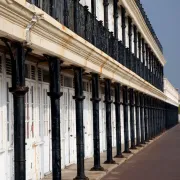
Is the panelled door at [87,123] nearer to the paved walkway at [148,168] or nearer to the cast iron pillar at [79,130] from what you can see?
the paved walkway at [148,168]

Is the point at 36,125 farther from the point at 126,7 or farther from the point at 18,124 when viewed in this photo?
the point at 126,7

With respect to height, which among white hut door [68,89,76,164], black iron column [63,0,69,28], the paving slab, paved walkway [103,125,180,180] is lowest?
paved walkway [103,125,180,180]

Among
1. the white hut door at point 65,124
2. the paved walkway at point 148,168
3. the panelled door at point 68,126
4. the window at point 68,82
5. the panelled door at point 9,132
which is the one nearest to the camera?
the panelled door at point 9,132

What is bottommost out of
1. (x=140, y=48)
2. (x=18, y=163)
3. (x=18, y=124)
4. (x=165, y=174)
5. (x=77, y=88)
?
(x=165, y=174)

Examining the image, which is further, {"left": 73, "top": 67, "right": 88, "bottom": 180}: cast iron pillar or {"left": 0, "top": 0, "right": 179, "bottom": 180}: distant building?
{"left": 73, "top": 67, "right": 88, "bottom": 180}: cast iron pillar

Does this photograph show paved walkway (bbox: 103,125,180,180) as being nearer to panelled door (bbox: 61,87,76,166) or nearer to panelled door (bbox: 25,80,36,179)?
panelled door (bbox: 61,87,76,166)

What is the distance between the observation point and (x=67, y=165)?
14906mm

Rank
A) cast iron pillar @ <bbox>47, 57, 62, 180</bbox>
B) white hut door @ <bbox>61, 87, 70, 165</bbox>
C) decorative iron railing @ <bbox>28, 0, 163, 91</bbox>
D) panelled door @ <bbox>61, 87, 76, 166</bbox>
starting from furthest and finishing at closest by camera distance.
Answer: panelled door @ <bbox>61, 87, 76, 166</bbox>
white hut door @ <bbox>61, 87, 70, 165</bbox>
cast iron pillar @ <bbox>47, 57, 62, 180</bbox>
decorative iron railing @ <bbox>28, 0, 163, 91</bbox>

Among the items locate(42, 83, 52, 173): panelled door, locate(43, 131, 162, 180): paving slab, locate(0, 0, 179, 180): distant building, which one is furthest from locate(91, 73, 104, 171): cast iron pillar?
locate(42, 83, 52, 173): panelled door

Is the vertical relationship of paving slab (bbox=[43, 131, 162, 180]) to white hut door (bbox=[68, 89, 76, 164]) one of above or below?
below

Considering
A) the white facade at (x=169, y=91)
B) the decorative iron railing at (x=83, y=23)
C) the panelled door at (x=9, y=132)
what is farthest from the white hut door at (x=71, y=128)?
the white facade at (x=169, y=91)

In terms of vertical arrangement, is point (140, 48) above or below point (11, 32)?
above

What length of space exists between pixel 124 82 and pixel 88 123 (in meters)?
2.06

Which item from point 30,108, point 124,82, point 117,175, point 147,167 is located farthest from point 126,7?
point 30,108
